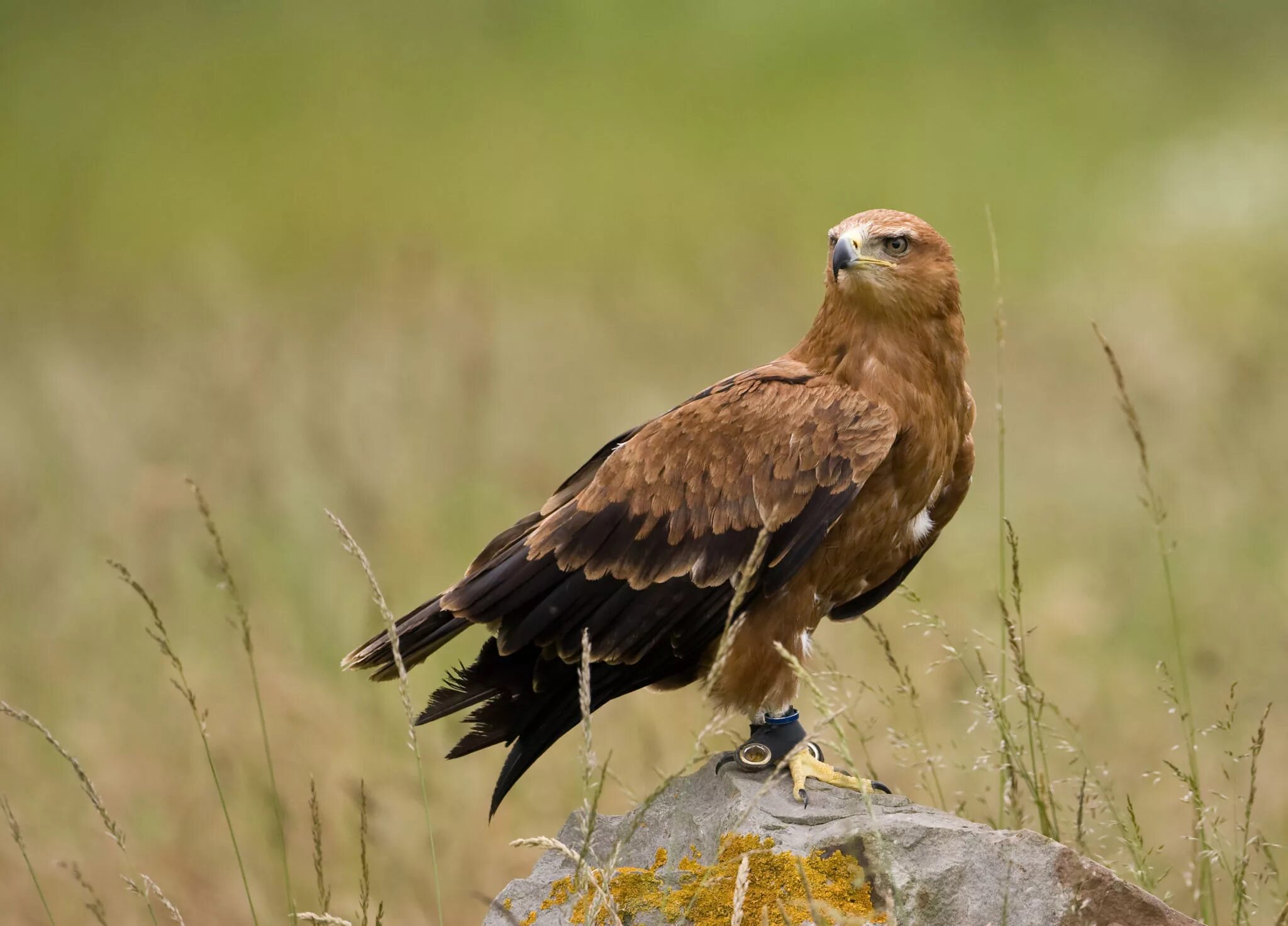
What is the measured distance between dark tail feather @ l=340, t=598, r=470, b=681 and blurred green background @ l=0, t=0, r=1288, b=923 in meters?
0.87

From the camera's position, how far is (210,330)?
10.3m

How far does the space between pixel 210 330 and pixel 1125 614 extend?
6777 mm

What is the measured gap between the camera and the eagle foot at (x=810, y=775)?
414 centimetres

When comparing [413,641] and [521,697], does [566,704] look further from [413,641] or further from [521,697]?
[413,641]

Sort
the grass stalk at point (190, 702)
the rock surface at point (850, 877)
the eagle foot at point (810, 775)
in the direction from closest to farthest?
the rock surface at point (850, 877) < the grass stalk at point (190, 702) < the eagle foot at point (810, 775)

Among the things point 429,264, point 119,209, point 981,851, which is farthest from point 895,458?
point 119,209

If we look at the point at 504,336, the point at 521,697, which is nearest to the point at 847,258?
the point at 521,697

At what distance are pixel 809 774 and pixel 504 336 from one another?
738cm

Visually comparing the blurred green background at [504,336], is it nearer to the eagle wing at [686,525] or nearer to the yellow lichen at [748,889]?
the eagle wing at [686,525]

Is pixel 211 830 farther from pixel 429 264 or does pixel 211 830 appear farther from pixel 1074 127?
pixel 1074 127

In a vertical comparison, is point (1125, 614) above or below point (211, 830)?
above

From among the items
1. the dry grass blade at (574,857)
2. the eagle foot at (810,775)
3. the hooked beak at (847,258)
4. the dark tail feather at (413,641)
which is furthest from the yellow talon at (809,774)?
the hooked beak at (847,258)

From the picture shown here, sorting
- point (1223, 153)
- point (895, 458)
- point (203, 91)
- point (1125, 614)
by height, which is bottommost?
point (1125, 614)

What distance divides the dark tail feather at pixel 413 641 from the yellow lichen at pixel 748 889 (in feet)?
3.26
